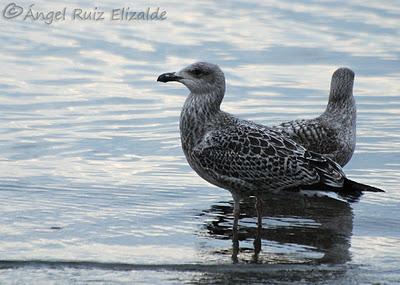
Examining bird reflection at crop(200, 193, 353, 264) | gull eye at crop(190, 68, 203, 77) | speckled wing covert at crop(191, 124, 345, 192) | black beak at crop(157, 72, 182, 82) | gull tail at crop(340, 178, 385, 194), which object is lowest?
bird reflection at crop(200, 193, 353, 264)

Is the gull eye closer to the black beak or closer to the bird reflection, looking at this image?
the black beak

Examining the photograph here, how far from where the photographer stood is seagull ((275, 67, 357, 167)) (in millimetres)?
12539

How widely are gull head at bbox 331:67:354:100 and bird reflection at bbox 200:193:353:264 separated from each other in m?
1.81

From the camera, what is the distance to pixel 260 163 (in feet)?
34.7

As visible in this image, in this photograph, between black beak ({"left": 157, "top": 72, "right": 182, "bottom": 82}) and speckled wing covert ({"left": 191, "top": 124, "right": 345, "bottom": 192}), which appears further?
black beak ({"left": 157, "top": 72, "right": 182, "bottom": 82})

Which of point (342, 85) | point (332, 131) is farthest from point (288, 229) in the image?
point (342, 85)

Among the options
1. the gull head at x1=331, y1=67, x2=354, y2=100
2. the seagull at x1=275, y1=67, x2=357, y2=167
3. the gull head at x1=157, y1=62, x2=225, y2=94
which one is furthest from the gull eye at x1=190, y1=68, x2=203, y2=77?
the gull head at x1=331, y1=67, x2=354, y2=100

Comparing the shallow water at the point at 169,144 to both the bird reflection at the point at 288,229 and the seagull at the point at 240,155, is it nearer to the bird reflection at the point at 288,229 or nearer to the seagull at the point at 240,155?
the bird reflection at the point at 288,229

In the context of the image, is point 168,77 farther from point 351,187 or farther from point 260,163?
point 351,187

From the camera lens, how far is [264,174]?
417 inches

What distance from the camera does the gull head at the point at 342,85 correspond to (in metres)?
13.6

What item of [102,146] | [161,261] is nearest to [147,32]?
[102,146]

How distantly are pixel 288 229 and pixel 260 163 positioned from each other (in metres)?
0.79

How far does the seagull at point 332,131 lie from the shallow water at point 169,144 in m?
A: 0.40
